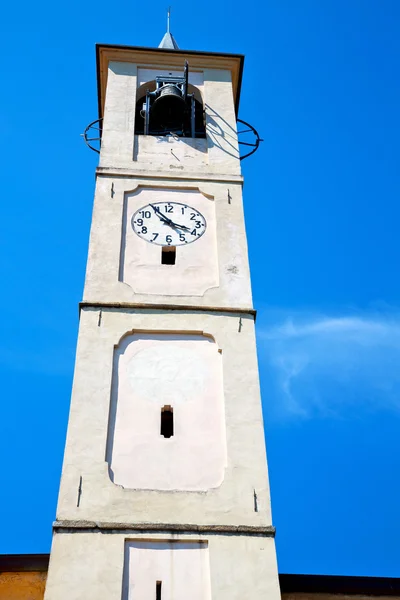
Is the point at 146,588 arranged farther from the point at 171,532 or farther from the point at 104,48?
the point at 104,48

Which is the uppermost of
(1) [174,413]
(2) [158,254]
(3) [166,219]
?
(3) [166,219]

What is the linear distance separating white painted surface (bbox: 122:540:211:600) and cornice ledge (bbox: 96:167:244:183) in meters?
8.03

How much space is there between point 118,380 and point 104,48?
32.9 feet

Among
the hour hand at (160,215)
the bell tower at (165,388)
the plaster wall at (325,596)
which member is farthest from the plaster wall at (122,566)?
the hour hand at (160,215)

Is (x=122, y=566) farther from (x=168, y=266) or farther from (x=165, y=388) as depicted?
(x=168, y=266)

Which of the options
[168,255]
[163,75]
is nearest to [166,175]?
[168,255]

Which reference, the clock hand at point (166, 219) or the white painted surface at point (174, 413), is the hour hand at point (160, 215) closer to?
the clock hand at point (166, 219)

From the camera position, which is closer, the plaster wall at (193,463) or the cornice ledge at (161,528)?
the cornice ledge at (161,528)

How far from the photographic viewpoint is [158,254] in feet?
51.9

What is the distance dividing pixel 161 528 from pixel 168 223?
6472mm

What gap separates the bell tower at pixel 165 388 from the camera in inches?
451

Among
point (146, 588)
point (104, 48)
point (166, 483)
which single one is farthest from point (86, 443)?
point (104, 48)

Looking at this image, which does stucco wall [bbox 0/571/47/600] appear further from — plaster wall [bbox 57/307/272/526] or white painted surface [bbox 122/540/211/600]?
white painted surface [bbox 122/540/211/600]

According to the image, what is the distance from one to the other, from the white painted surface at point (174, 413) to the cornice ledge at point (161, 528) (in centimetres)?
69
